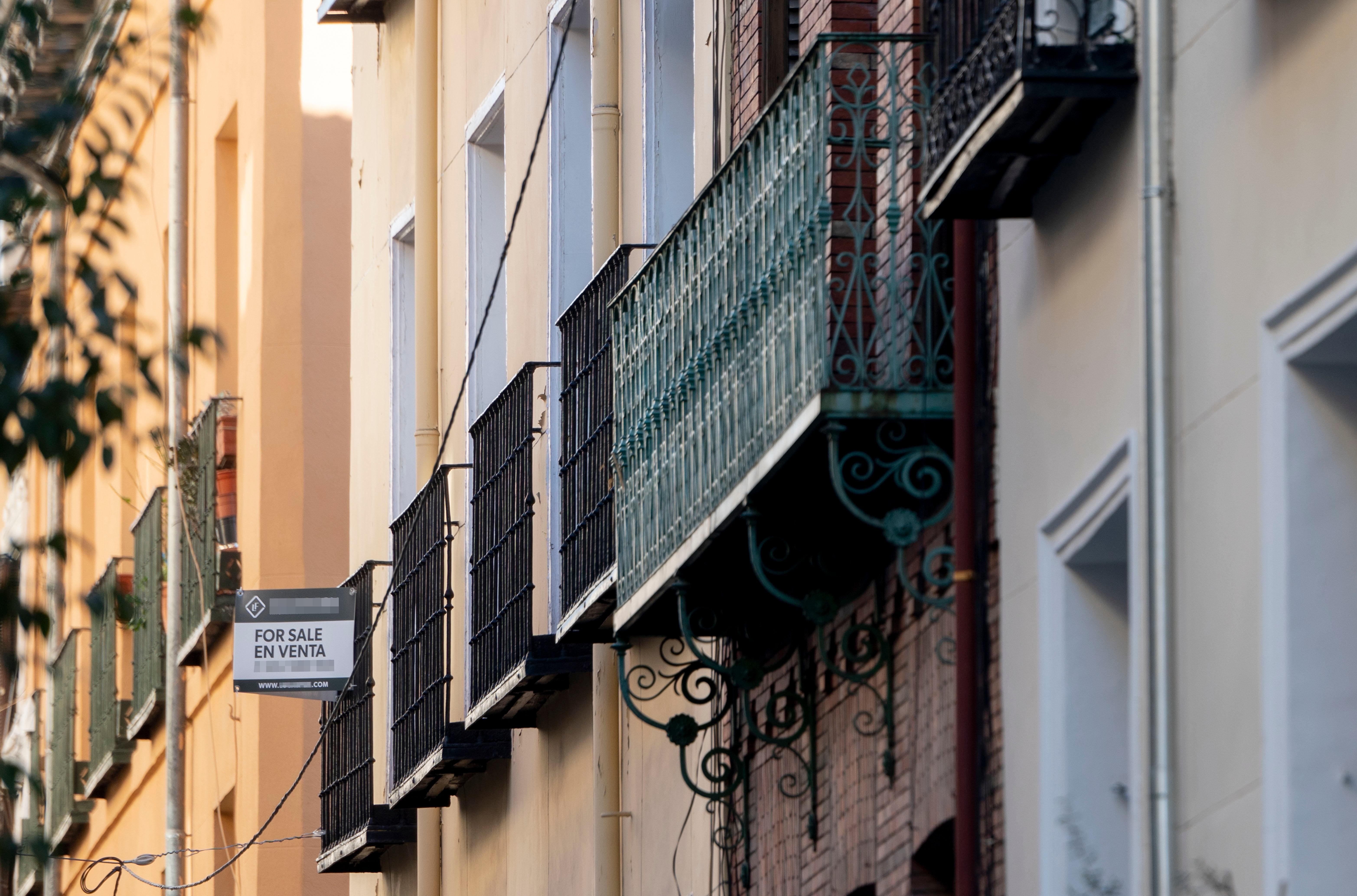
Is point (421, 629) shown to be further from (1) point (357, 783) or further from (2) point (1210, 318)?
(2) point (1210, 318)

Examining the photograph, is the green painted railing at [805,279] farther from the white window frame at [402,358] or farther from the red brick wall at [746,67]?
the white window frame at [402,358]

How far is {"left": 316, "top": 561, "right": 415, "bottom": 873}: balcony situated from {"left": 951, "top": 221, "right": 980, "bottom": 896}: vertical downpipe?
9.52 meters

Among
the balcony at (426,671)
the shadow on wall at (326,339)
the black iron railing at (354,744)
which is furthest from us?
the shadow on wall at (326,339)

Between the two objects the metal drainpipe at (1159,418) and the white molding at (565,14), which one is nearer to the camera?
the metal drainpipe at (1159,418)

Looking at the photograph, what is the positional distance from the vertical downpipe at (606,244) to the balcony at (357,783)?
14.4ft

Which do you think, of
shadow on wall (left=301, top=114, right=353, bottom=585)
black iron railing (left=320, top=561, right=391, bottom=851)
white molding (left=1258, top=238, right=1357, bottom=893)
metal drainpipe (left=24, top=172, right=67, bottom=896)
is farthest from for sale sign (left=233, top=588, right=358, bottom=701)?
white molding (left=1258, top=238, right=1357, bottom=893)

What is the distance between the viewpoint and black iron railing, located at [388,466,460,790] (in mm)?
17125

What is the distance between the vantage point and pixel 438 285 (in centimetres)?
1877

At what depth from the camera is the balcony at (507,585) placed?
49.5ft

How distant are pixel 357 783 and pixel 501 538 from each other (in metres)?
4.04

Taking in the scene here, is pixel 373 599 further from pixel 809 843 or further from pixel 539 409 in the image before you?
pixel 809 843

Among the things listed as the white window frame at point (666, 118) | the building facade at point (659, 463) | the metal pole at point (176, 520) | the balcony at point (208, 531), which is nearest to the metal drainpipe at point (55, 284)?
the building facade at point (659, 463)

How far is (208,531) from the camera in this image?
23297 millimetres

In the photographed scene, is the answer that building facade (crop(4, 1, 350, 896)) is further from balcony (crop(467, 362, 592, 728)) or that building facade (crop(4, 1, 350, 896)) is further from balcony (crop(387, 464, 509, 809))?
balcony (crop(467, 362, 592, 728))
